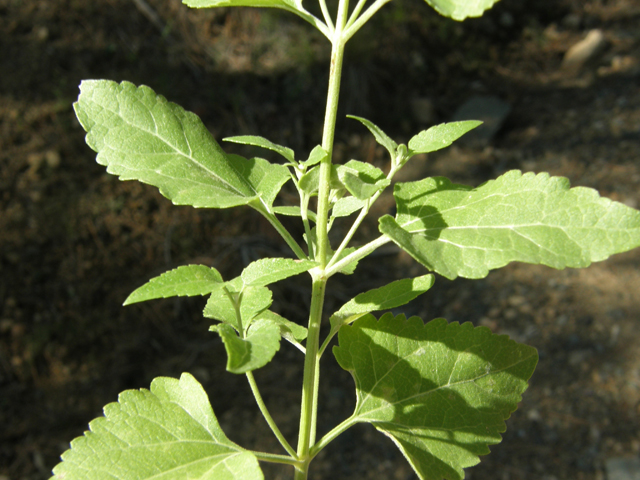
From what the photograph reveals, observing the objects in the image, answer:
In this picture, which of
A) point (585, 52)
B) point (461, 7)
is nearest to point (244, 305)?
point (461, 7)

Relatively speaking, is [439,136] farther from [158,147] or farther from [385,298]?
[158,147]

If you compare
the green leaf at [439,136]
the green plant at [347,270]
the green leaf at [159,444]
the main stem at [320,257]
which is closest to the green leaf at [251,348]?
the green plant at [347,270]

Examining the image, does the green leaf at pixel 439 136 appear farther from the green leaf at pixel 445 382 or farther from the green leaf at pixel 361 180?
the green leaf at pixel 445 382

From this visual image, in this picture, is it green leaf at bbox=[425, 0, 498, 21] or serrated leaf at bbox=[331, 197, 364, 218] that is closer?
green leaf at bbox=[425, 0, 498, 21]

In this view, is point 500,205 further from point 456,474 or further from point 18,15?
point 18,15

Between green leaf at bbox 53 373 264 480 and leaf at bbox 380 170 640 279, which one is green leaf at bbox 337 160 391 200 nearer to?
leaf at bbox 380 170 640 279

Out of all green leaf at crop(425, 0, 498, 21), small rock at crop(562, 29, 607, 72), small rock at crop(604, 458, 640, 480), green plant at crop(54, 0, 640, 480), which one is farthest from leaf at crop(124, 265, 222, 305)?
small rock at crop(562, 29, 607, 72)
